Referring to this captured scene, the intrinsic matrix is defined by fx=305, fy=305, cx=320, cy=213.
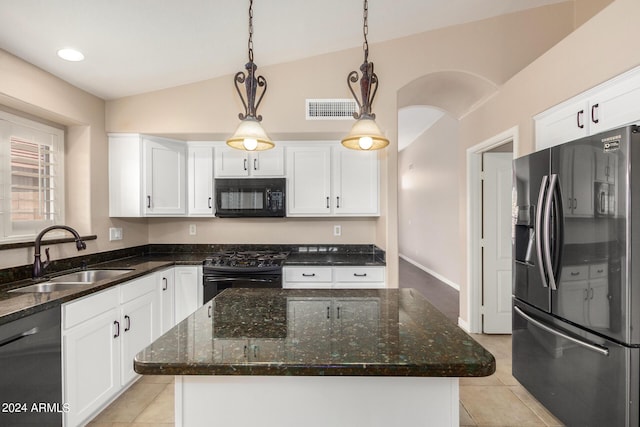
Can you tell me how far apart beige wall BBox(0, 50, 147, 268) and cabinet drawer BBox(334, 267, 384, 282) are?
2.32 meters

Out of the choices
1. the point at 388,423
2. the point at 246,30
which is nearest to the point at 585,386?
the point at 388,423

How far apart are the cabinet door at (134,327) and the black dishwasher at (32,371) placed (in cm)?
51

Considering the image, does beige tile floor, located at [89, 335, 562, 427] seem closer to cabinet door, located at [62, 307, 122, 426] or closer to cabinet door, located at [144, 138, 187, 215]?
cabinet door, located at [62, 307, 122, 426]

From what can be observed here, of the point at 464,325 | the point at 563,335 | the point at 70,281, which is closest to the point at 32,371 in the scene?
the point at 70,281

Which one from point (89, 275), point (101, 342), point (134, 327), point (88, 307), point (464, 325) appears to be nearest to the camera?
point (88, 307)

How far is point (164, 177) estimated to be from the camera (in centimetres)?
316

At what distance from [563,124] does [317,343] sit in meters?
2.26

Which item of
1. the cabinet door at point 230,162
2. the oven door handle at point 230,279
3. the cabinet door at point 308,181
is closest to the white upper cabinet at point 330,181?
the cabinet door at point 308,181

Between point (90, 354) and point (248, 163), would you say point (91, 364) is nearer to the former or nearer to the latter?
point (90, 354)

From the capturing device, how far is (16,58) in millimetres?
2100

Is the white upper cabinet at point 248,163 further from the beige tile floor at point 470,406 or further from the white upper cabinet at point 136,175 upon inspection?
the beige tile floor at point 470,406

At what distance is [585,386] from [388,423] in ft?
4.47

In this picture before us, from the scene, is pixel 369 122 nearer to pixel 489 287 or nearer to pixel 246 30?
pixel 246 30

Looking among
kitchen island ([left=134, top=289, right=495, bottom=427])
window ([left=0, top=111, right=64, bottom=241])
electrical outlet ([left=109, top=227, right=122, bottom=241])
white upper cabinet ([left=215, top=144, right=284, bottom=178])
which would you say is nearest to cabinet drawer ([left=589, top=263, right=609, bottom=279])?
kitchen island ([left=134, top=289, right=495, bottom=427])
